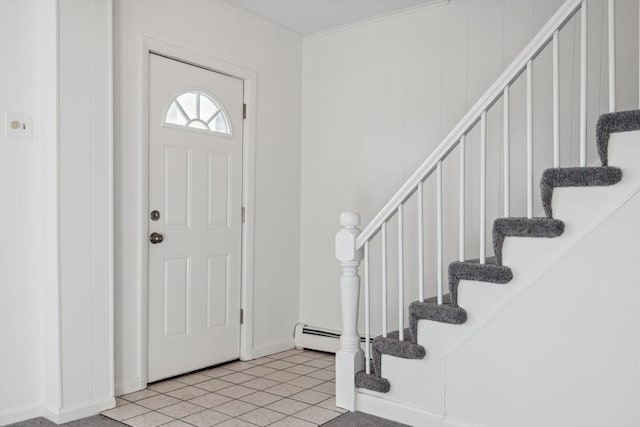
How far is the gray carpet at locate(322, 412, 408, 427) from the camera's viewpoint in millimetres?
2631

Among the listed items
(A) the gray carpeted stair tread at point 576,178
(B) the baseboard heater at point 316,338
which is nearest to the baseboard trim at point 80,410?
(B) the baseboard heater at point 316,338

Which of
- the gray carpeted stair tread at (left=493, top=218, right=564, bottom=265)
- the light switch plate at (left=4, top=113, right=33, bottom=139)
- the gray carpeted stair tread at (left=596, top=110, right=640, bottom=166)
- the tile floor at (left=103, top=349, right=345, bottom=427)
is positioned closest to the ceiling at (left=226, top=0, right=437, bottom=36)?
the light switch plate at (left=4, top=113, right=33, bottom=139)

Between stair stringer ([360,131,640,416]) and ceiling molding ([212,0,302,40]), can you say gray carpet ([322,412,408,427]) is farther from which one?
ceiling molding ([212,0,302,40])

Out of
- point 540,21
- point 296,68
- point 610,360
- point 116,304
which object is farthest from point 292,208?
point 610,360

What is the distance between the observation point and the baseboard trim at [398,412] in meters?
2.54

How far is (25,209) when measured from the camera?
8.79 feet

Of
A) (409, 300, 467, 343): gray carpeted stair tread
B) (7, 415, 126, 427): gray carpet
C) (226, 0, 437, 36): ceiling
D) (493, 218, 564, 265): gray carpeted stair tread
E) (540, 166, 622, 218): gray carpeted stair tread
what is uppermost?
(226, 0, 437, 36): ceiling

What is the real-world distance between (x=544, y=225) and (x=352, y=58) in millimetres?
2335

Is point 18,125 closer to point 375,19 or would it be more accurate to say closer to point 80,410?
point 80,410

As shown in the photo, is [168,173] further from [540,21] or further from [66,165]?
[540,21]

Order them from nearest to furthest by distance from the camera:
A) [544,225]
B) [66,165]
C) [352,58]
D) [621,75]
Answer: [544,225], [66,165], [621,75], [352,58]

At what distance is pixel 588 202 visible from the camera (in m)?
2.17

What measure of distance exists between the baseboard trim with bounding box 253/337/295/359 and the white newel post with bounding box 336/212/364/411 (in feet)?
3.88

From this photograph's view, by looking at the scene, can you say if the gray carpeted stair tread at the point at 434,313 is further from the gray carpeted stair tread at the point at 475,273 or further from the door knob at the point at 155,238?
the door knob at the point at 155,238
